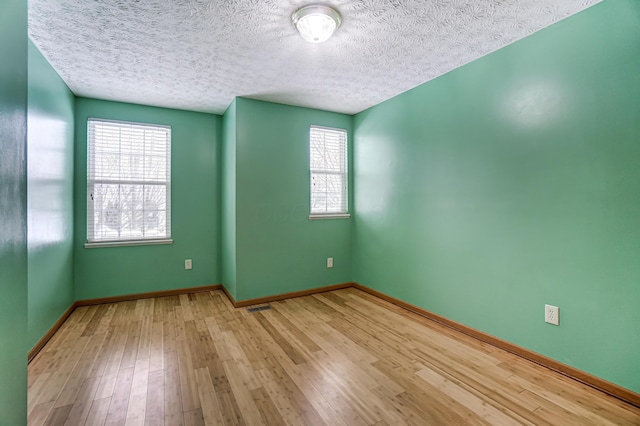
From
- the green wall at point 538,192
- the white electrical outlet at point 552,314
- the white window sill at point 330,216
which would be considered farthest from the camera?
the white window sill at point 330,216

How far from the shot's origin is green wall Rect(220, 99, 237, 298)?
3603 millimetres

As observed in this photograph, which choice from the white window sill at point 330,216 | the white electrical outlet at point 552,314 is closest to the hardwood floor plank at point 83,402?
the white window sill at point 330,216

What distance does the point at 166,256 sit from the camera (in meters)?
3.90

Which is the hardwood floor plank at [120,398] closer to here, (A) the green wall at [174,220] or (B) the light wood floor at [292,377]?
(B) the light wood floor at [292,377]

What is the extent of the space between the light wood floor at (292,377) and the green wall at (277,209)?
2.44ft

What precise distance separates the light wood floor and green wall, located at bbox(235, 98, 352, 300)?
74 cm

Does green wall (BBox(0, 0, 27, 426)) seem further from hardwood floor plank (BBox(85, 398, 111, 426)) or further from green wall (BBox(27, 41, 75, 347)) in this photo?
green wall (BBox(27, 41, 75, 347))

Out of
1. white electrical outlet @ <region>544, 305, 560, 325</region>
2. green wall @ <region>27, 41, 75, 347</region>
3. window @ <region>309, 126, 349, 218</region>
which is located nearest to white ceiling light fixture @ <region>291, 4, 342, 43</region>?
window @ <region>309, 126, 349, 218</region>

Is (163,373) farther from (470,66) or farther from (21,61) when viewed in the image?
(470,66)

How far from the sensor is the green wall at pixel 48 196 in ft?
7.66

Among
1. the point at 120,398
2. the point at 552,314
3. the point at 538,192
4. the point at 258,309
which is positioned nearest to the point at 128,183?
the point at 258,309

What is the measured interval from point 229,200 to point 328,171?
1421mm

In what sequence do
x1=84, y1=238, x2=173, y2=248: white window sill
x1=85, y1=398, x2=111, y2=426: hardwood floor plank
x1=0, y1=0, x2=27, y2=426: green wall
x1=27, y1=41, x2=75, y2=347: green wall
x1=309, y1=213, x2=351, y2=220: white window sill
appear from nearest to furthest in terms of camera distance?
x1=0, y1=0, x2=27, y2=426: green wall < x1=85, y1=398, x2=111, y2=426: hardwood floor plank < x1=27, y1=41, x2=75, y2=347: green wall < x1=84, y1=238, x2=173, y2=248: white window sill < x1=309, y1=213, x2=351, y2=220: white window sill

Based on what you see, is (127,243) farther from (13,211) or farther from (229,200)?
(13,211)
